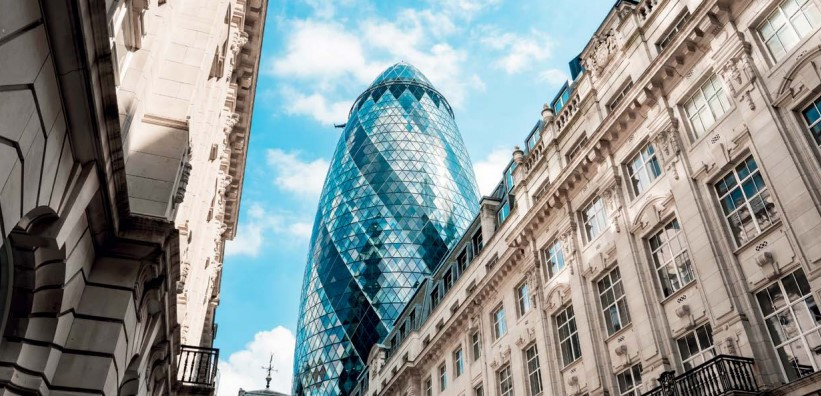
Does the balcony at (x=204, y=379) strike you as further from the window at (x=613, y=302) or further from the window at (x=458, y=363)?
the window at (x=458, y=363)

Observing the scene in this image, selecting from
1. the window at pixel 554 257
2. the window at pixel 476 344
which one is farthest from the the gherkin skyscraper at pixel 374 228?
the window at pixel 554 257

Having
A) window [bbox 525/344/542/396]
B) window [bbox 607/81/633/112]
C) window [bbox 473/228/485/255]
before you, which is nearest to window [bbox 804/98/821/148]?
window [bbox 607/81/633/112]

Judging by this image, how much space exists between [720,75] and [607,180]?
6.41 metres

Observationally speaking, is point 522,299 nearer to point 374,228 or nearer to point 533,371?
point 533,371

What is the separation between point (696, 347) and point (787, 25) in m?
10.1

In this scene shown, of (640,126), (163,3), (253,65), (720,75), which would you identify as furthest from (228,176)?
(720,75)

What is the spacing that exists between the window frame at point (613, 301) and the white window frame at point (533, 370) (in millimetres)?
5048

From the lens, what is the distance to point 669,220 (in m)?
21.5

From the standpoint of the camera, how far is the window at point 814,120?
53.6 feet

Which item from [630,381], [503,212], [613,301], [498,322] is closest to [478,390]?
[498,322]

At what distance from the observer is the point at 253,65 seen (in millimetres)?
27391

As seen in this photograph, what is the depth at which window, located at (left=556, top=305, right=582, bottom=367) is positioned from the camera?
2570 centimetres

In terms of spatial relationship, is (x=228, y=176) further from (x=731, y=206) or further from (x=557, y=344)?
(x=731, y=206)

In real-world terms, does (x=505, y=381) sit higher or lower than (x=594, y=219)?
lower
